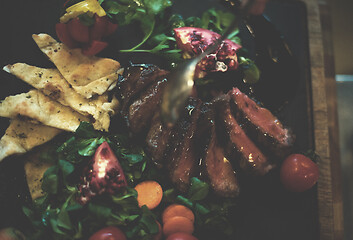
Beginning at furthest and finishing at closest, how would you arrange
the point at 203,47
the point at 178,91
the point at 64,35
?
the point at 203,47
the point at 64,35
the point at 178,91

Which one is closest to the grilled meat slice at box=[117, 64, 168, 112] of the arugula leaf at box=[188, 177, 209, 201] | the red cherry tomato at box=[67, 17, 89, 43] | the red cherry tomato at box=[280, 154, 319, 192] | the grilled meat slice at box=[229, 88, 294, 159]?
the red cherry tomato at box=[67, 17, 89, 43]

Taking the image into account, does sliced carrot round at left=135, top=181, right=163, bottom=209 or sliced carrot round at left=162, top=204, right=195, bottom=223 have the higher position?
sliced carrot round at left=135, top=181, right=163, bottom=209

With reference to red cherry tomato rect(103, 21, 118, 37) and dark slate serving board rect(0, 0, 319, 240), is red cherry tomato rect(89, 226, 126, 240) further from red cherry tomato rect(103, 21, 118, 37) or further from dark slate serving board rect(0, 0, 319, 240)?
red cherry tomato rect(103, 21, 118, 37)

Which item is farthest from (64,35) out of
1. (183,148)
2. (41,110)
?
(183,148)

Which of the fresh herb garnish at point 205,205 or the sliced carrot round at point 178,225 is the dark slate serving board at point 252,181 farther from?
the sliced carrot round at point 178,225

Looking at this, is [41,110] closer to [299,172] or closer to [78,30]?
[78,30]
